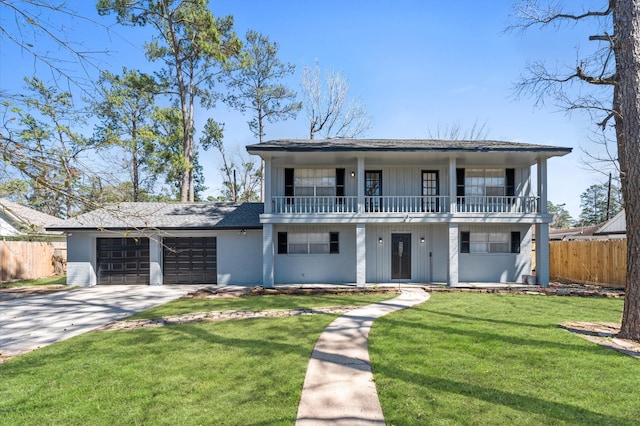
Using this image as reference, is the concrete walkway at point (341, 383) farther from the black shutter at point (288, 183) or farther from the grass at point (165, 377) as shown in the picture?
the black shutter at point (288, 183)

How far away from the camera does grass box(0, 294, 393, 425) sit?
3760 mm

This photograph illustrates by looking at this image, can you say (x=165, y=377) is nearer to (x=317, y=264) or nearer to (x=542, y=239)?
(x=317, y=264)

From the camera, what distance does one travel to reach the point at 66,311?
9.75 meters

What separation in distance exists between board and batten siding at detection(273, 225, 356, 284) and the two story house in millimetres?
44

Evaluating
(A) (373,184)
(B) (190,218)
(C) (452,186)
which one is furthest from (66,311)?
(C) (452,186)

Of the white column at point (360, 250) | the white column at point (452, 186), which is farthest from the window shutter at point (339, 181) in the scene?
the white column at point (452, 186)

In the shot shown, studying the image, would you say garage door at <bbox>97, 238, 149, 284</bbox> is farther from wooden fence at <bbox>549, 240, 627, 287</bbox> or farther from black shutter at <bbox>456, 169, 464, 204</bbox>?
wooden fence at <bbox>549, 240, 627, 287</bbox>

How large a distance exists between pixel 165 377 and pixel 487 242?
14000 mm

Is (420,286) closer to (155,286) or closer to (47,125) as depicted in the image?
(155,286)

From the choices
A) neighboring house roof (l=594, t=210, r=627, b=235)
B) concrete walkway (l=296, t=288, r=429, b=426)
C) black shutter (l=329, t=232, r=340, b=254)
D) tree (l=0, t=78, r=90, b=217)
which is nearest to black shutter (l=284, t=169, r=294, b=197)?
black shutter (l=329, t=232, r=340, b=254)

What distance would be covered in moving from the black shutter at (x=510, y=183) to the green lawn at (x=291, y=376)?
892 cm

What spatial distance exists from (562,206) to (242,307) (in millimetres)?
85881

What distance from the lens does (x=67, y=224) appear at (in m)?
14.3

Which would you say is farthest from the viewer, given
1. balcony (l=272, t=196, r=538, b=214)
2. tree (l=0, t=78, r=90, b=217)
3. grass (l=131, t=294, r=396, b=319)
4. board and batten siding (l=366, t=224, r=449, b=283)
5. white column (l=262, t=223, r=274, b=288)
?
board and batten siding (l=366, t=224, r=449, b=283)
